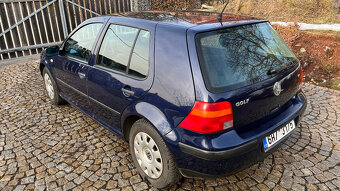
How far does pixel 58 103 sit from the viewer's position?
454 centimetres

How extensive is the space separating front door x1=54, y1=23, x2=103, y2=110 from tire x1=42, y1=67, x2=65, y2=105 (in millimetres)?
→ 360

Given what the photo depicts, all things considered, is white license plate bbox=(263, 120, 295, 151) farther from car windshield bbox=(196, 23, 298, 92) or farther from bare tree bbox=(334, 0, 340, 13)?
bare tree bbox=(334, 0, 340, 13)

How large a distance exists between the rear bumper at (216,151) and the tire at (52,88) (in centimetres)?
301

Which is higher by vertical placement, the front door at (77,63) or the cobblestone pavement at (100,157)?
the front door at (77,63)

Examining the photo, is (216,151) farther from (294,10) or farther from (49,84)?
(294,10)

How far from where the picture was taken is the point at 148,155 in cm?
257

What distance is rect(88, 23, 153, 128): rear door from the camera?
2.46 metres

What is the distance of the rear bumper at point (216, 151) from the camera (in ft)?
6.61

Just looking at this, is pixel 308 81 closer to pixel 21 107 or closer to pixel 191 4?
pixel 21 107

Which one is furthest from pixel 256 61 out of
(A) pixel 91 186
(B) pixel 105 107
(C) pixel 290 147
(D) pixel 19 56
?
(D) pixel 19 56

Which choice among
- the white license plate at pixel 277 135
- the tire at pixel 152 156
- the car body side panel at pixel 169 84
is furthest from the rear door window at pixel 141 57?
the white license plate at pixel 277 135

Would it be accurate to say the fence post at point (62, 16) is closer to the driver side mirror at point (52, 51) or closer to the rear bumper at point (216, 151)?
the driver side mirror at point (52, 51)

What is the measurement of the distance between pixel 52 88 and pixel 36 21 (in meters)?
5.00

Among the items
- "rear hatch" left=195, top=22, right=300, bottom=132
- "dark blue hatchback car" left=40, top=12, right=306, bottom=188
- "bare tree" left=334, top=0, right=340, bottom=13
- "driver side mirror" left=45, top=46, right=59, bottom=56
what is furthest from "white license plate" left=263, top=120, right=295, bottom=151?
"bare tree" left=334, top=0, right=340, bottom=13
